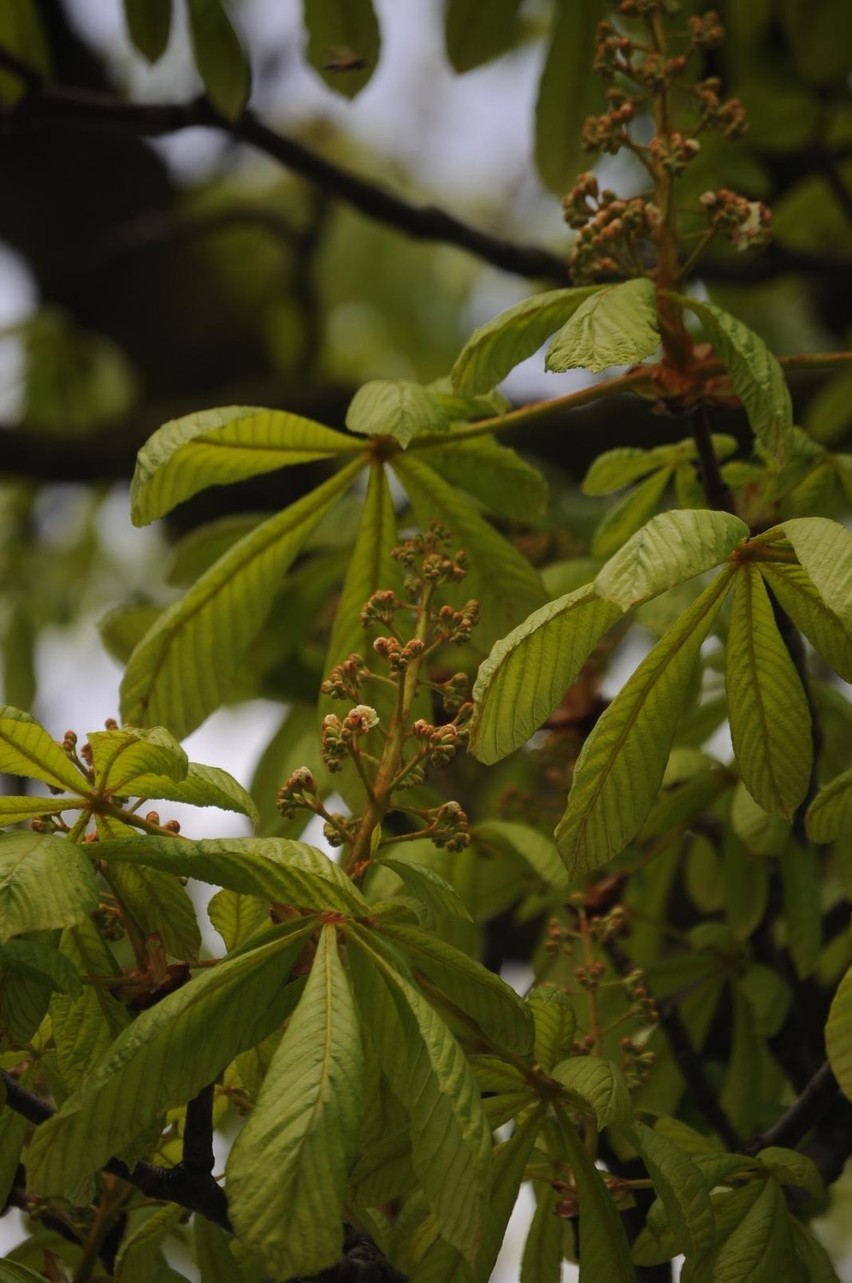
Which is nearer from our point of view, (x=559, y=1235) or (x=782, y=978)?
(x=559, y=1235)

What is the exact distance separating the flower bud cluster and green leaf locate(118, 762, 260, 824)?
0.33 ft

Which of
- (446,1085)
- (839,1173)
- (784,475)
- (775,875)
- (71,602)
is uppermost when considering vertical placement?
(71,602)

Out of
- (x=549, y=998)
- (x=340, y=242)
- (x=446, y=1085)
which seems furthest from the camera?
(x=340, y=242)

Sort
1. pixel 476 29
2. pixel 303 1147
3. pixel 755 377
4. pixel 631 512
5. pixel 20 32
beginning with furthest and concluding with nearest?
pixel 20 32, pixel 476 29, pixel 631 512, pixel 755 377, pixel 303 1147

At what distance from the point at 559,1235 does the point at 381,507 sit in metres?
0.56

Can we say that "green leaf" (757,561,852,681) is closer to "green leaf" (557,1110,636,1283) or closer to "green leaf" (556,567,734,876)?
"green leaf" (556,567,734,876)

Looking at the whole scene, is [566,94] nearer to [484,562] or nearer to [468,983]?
[484,562]

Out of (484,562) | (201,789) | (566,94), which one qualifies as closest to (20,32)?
(566,94)

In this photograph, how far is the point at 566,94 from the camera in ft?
5.31

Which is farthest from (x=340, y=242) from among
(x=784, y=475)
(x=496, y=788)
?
A: (x=784, y=475)

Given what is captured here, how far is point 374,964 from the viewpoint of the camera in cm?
78

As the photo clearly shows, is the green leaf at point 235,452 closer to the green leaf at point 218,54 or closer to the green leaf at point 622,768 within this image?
the green leaf at point 622,768

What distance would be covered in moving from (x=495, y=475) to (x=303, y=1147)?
0.64 meters

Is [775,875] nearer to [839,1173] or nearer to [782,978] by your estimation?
[782,978]
